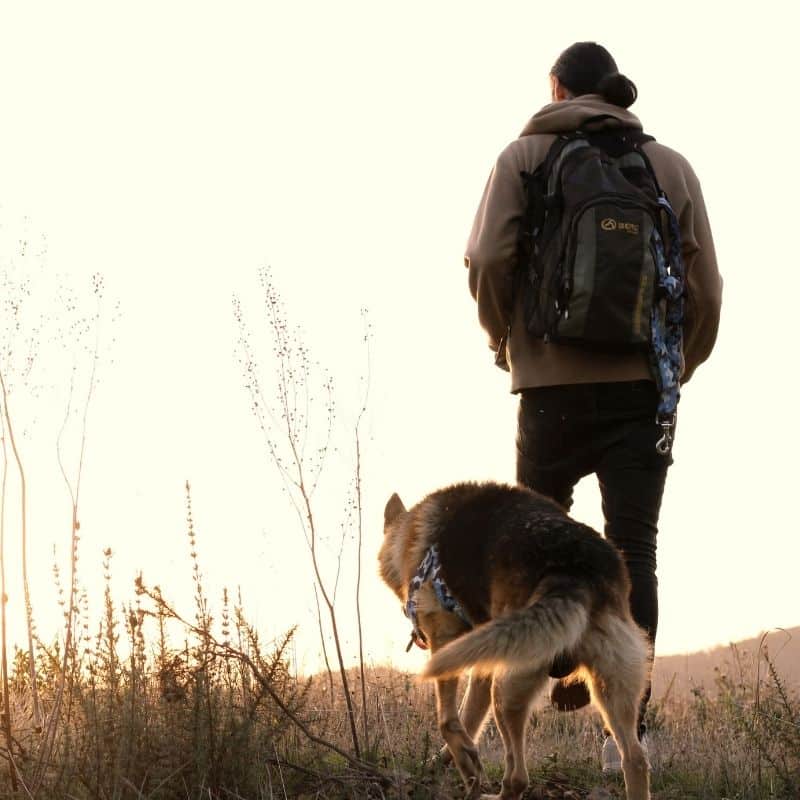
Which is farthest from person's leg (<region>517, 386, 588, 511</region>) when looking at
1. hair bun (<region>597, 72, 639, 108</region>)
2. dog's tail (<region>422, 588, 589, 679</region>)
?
hair bun (<region>597, 72, 639, 108</region>)

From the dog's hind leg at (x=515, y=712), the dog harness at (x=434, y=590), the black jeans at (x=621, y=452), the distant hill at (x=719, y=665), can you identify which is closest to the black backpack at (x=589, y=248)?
the black jeans at (x=621, y=452)

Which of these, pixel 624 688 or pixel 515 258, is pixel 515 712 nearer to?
pixel 624 688

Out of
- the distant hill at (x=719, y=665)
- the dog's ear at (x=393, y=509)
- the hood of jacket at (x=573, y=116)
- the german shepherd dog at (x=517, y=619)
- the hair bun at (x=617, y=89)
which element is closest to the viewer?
the german shepherd dog at (x=517, y=619)

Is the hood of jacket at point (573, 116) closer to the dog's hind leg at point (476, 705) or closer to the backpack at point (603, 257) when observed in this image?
the backpack at point (603, 257)

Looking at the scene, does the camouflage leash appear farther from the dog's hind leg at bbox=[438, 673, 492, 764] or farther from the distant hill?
the distant hill

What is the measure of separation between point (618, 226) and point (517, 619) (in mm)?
1546

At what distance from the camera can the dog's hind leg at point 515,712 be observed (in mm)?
3564

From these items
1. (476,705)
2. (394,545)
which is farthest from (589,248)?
(476,705)

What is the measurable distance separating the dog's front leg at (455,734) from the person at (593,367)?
0.35m

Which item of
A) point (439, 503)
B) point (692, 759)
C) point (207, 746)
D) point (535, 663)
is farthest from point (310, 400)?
point (692, 759)

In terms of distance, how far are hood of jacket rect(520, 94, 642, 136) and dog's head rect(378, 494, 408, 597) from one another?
1.60 m

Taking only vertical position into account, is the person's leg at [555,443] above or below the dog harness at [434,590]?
above

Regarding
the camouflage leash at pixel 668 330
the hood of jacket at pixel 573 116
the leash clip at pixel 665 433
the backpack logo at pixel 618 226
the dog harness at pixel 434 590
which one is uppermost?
the hood of jacket at pixel 573 116

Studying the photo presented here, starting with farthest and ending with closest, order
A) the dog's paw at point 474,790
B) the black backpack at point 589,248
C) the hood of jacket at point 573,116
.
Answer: the hood of jacket at point 573,116 → the black backpack at point 589,248 → the dog's paw at point 474,790
